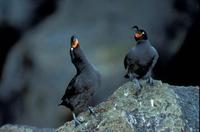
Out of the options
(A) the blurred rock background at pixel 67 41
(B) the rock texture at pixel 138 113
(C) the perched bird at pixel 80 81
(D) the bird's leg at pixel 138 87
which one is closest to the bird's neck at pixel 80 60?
(C) the perched bird at pixel 80 81

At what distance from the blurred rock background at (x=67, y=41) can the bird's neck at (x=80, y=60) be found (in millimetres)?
4263

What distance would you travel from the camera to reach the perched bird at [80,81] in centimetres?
710

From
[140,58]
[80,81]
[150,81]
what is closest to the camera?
[80,81]

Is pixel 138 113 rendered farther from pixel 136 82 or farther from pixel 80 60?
pixel 80 60

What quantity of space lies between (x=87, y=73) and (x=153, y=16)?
16.6 ft

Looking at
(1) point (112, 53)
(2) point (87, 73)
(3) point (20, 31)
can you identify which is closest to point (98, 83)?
(2) point (87, 73)

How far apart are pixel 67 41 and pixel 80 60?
4684mm

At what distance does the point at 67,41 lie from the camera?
1179 centimetres

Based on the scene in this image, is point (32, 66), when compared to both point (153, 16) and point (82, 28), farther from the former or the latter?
point (153, 16)

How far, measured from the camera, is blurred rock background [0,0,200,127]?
458 inches

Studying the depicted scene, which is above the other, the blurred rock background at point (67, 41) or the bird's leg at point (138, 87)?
the blurred rock background at point (67, 41)

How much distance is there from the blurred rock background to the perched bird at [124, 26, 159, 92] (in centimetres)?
378

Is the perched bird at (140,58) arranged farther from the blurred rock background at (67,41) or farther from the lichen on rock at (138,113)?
the blurred rock background at (67,41)

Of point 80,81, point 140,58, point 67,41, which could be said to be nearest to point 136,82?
point 140,58
